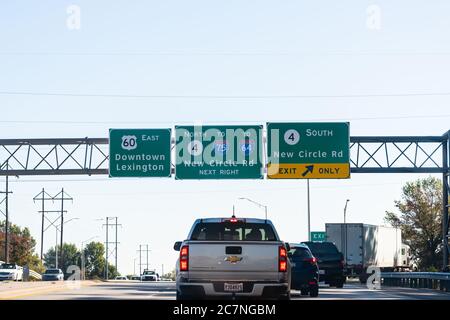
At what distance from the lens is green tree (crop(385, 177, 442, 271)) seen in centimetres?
10825

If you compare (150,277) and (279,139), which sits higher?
(279,139)

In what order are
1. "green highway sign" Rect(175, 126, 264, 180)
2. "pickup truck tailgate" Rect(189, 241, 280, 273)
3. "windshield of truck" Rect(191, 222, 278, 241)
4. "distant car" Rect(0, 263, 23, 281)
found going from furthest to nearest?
"distant car" Rect(0, 263, 23, 281) → "green highway sign" Rect(175, 126, 264, 180) → "windshield of truck" Rect(191, 222, 278, 241) → "pickup truck tailgate" Rect(189, 241, 280, 273)

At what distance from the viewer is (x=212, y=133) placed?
49812 millimetres

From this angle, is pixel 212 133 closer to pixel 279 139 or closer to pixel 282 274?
pixel 279 139

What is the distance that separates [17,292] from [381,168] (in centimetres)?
2465

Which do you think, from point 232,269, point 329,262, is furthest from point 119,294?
point 329,262

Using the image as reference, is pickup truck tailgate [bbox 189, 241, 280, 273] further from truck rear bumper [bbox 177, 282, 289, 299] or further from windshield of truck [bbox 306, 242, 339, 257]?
windshield of truck [bbox 306, 242, 339, 257]

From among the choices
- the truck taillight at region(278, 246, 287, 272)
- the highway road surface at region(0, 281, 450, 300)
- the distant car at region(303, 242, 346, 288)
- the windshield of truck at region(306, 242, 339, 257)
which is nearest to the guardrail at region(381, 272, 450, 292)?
the distant car at region(303, 242, 346, 288)

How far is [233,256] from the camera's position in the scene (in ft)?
62.9

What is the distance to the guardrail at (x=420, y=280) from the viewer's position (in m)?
41.4

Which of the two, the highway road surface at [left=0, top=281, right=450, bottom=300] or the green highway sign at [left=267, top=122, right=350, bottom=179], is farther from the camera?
the green highway sign at [left=267, top=122, right=350, bottom=179]

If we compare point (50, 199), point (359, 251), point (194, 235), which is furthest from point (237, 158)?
point (50, 199)

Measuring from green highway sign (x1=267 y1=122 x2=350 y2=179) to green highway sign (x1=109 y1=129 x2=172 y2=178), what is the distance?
17.0 ft

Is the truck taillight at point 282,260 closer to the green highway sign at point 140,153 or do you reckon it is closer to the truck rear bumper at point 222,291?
the truck rear bumper at point 222,291
